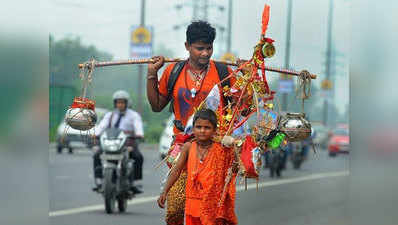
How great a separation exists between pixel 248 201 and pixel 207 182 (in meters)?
8.82

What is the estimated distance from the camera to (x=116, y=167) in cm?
1279

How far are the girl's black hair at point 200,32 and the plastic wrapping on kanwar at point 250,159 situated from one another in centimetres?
102

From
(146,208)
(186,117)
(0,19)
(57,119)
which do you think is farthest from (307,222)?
(57,119)

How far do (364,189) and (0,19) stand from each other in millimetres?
2459

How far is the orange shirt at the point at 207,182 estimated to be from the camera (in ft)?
21.4

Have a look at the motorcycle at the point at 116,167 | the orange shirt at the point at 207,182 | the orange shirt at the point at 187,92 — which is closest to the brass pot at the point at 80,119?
the orange shirt at the point at 187,92

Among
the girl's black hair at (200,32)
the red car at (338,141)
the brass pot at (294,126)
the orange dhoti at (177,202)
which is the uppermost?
the girl's black hair at (200,32)

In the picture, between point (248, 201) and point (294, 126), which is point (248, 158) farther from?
point (248, 201)

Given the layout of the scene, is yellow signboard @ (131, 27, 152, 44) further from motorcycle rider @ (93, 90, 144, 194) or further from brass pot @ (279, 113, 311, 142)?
brass pot @ (279, 113, 311, 142)

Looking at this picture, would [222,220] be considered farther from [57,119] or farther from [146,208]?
[57,119]

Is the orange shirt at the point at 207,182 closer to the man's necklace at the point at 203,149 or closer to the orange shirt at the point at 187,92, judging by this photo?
the man's necklace at the point at 203,149

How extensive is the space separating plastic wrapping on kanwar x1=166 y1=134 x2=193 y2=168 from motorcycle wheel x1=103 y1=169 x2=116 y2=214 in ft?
17.9

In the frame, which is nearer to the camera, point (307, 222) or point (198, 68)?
point (198, 68)

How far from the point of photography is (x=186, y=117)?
Result: 719 cm
